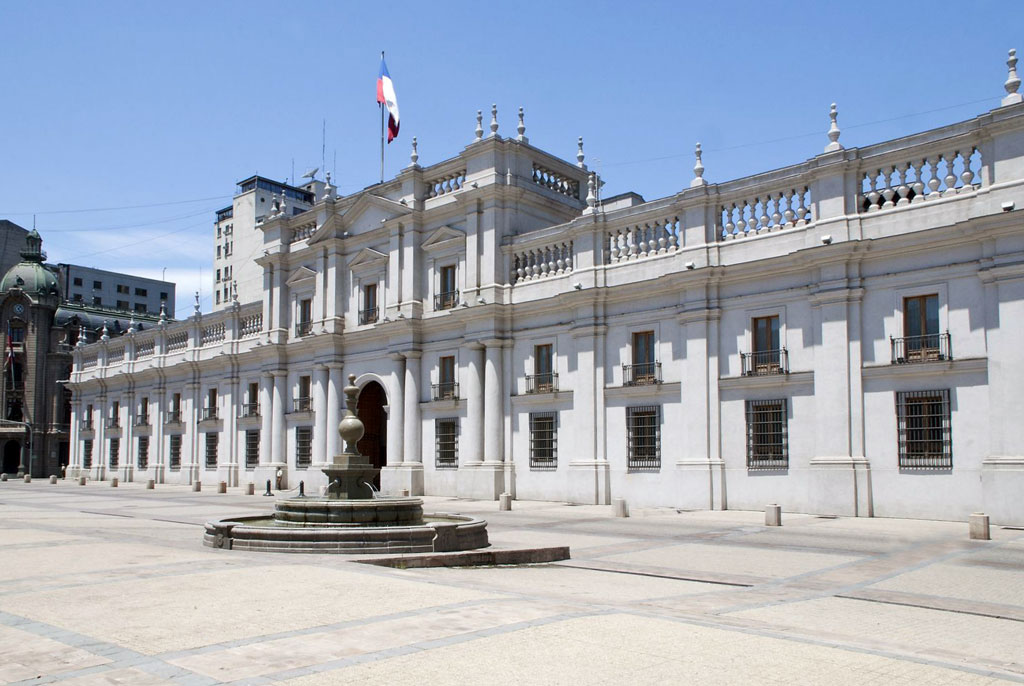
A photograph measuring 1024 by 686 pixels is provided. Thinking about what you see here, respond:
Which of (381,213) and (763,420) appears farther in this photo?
(381,213)

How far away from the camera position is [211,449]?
5088 centimetres

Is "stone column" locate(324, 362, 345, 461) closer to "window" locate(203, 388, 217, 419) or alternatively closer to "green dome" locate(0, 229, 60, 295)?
"window" locate(203, 388, 217, 419)

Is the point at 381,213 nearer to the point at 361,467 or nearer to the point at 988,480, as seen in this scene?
the point at 361,467

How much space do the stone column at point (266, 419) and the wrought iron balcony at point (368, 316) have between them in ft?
26.7

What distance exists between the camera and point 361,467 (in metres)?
18.9

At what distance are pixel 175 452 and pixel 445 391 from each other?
2588 cm

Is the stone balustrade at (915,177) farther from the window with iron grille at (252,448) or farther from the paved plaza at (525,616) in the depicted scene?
the window with iron grille at (252,448)

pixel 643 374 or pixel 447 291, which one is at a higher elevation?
pixel 447 291

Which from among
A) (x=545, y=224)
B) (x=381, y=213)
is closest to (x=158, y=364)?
(x=381, y=213)

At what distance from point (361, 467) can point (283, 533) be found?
370cm

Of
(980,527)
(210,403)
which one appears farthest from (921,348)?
(210,403)

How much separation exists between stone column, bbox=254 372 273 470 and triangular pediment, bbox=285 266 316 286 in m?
5.14

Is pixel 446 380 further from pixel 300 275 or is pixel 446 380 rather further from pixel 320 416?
pixel 300 275

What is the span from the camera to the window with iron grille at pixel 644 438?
29.3 m
